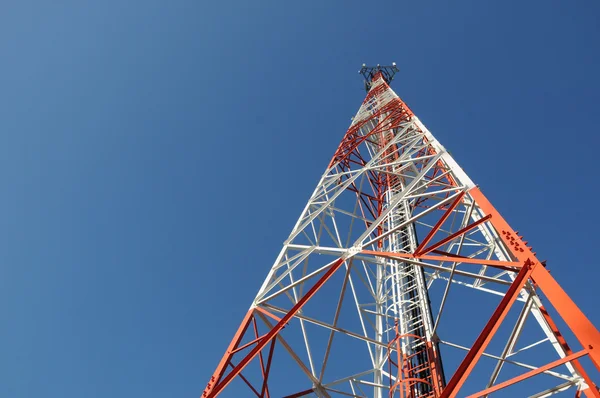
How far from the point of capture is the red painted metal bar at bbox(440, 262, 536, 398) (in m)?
4.04

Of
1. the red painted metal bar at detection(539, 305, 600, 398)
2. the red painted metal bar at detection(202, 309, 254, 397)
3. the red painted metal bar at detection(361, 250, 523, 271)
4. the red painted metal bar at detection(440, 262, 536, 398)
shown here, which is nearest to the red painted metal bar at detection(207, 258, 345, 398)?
the red painted metal bar at detection(202, 309, 254, 397)

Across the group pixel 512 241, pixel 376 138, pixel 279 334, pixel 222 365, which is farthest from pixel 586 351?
pixel 376 138

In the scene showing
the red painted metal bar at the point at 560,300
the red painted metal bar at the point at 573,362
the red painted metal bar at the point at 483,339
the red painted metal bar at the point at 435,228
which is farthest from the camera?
the red painted metal bar at the point at 435,228

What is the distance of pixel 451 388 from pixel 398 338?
14.5ft

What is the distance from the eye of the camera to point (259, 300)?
25.1 ft

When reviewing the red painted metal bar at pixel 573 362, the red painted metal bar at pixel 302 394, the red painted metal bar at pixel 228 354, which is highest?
the red painted metal bar at pixel 228 354

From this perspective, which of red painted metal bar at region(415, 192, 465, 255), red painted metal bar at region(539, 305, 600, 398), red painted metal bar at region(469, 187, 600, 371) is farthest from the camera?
red painted metal bar at region(415, 192, 465, 255)

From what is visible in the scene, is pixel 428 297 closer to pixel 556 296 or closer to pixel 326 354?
pixel 326 354

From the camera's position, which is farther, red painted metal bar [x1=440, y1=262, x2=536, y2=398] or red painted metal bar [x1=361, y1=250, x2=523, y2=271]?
red painted metal bar [x1=361, y1=250, x2=523, y2=271]

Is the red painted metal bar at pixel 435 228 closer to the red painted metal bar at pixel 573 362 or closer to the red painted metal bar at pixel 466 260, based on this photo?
the red painted metal bar at pixel 466 260

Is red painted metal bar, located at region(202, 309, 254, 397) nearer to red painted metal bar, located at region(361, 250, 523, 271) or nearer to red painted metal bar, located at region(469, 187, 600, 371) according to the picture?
red painted metal bar, located at region(361, 250, 523, 271)

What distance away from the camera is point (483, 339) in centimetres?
431

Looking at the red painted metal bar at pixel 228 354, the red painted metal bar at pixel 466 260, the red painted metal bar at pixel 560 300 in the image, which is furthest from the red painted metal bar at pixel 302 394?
the red painted metal bar at pixel 560 300

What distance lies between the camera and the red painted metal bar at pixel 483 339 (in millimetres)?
4043
